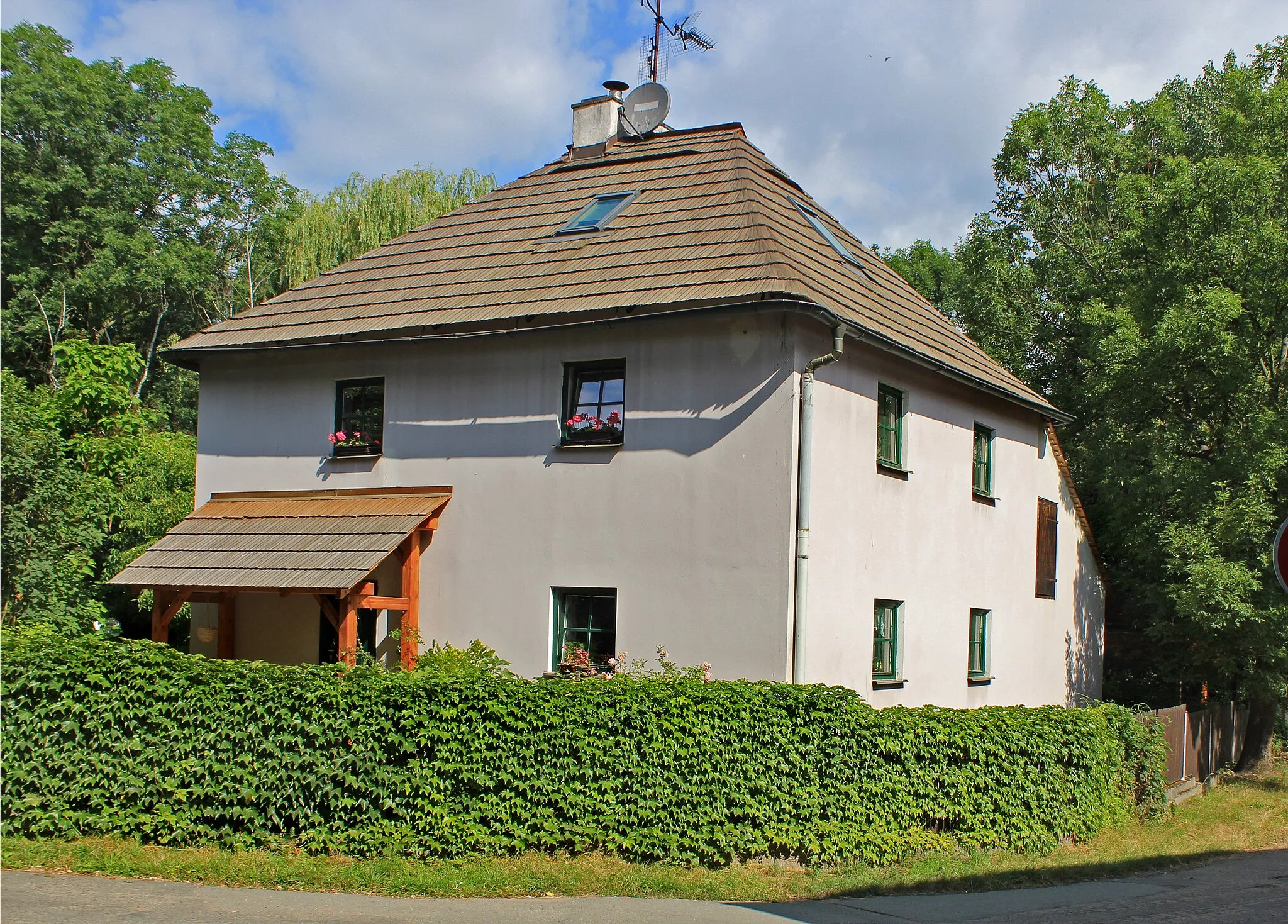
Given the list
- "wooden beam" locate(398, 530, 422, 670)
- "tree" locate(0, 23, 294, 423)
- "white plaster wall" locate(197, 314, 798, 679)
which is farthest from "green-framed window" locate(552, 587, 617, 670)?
"tree" locate(0, 23, 294, 423)

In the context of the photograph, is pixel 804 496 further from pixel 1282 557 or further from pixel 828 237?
pixel 1282 557

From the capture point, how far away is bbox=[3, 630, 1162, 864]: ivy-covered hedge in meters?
10.9

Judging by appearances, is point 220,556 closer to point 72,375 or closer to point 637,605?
point 637,605

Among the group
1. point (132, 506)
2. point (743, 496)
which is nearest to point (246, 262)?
point (132, 506)

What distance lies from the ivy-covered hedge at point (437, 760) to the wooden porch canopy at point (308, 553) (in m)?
2.59

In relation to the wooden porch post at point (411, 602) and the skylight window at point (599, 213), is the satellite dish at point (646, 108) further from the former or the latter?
the wooden porch post at point (411, 602)

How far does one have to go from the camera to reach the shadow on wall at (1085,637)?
21.5 meters

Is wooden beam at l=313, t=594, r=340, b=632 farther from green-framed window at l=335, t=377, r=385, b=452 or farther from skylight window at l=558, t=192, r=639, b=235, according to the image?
skylight window at l=558, t=192, r=639, b=235

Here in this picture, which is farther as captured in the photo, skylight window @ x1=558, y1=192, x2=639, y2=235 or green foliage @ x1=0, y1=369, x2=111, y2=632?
green foliage @ x1=0, y1=369, x2=111, y2=632

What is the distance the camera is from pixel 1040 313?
97.1ft

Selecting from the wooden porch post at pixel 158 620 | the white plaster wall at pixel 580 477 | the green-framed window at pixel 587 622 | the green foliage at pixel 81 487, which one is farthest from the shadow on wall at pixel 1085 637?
the green foliage at pixel 81 487

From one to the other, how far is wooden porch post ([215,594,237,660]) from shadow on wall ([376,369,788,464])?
3.49 metres

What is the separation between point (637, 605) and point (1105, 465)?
434 inches

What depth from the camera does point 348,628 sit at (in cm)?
1417
